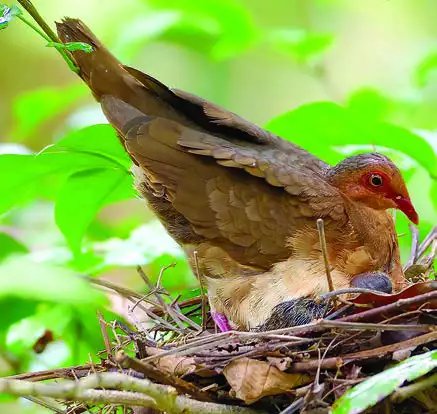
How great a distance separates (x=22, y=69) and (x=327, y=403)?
189 inches

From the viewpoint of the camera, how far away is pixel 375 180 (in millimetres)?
2635

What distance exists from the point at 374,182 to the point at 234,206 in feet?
1.81

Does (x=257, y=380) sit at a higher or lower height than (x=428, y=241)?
lower

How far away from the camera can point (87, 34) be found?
95.3 inches

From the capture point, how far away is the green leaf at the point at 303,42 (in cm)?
350

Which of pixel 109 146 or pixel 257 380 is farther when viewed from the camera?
pixel 109 146

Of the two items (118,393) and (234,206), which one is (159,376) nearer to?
(118,393)

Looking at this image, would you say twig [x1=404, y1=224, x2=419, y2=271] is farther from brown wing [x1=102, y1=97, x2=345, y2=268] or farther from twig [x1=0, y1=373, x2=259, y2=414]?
twig [x1=0, y1=373, x2=259, y2=414]

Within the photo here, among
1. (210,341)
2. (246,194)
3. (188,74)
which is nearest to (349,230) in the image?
(246,194)

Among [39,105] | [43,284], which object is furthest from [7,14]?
[39,105]

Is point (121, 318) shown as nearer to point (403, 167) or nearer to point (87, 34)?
point (87, 34)

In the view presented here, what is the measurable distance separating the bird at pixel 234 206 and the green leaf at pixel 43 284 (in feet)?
4.85

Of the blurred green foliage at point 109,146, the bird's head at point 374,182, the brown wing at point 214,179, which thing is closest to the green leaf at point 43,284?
the blurred green foliage at point 109,146

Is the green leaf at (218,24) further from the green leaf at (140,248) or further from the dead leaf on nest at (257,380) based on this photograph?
the dead leaf on nest at (257,380)
